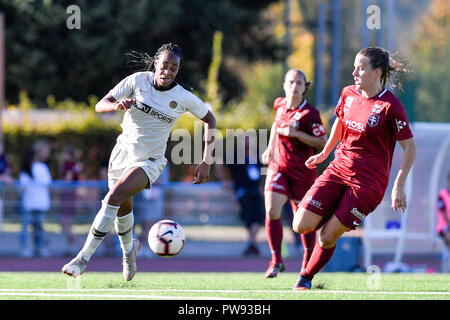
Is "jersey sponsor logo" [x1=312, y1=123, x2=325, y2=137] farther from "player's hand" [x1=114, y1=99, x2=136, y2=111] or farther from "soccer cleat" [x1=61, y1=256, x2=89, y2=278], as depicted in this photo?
"soccer cleat" [x1=61, y1=256, x2=89, y2=278]

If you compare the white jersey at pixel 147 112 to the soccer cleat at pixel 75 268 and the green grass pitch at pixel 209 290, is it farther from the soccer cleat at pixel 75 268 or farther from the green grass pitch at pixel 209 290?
the green grass pitch at pixel 209 290

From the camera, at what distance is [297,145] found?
10312mm

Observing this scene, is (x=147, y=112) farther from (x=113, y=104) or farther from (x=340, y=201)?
(x=340, y=201)

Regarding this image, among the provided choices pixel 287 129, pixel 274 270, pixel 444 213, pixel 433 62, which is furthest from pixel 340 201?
pixel 433 62

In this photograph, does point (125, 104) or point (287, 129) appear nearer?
point (125, 104)

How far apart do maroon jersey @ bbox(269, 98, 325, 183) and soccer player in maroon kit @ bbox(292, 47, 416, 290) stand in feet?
6.59

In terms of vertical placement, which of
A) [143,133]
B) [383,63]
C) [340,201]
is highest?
[383,63]

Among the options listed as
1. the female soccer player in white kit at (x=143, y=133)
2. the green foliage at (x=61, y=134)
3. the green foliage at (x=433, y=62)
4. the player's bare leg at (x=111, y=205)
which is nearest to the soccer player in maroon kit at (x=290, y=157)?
the female soccer player in white kit at (x=143, y=133)

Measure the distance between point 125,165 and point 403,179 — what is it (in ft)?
9.22

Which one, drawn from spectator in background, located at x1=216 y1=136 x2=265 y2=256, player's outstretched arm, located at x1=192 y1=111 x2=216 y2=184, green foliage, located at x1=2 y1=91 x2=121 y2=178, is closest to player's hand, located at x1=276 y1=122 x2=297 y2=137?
player's outstretched arm, located at x1=192 y1=111 x2=216 y2=184

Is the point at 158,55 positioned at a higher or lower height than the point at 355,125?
higher

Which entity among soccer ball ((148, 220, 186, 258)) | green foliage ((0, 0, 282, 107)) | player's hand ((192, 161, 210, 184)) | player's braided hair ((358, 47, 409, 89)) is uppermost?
green foliage ((0, 0, 282, 107))

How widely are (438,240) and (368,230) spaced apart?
93.7 inches

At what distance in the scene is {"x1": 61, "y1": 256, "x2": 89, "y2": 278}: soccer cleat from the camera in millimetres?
8211
